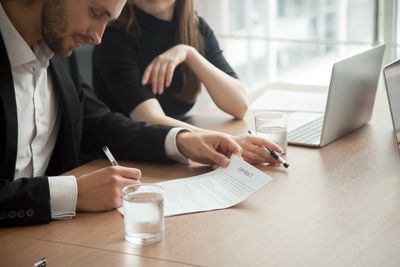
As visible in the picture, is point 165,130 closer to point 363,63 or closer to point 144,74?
point 144,74

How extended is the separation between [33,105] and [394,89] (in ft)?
3.06

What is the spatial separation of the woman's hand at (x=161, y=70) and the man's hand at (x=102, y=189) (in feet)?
1.99

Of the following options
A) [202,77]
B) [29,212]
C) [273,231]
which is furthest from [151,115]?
[273,231]

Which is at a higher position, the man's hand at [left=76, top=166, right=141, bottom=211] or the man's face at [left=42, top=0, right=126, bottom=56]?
the man's face at [left=42, top=0, right=126, bottom=56]

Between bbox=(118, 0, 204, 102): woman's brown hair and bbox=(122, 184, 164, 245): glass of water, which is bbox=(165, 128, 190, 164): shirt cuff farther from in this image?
bbox=(118, 0, 204, 102): woman's brown hair

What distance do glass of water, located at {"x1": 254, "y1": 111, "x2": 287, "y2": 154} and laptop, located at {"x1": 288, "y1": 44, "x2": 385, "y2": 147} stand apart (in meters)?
0.09

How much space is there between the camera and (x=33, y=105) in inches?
69.9

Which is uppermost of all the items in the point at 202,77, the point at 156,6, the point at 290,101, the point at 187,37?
the point at 156,6

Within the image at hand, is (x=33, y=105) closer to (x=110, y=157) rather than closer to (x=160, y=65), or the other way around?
(x=110, y=157)

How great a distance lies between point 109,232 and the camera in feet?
4.54

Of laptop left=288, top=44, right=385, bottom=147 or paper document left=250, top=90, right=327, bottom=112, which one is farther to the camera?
paper document left=250, top=90, right=327, bottom=112

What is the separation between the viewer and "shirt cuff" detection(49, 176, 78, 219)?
1458 mm

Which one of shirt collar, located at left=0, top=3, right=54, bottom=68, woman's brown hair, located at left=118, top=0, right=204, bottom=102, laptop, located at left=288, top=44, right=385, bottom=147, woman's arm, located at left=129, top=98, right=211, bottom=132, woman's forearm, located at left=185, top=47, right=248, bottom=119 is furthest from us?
woman's brown hair, located at left=118, top=0, right=204, bottom=102

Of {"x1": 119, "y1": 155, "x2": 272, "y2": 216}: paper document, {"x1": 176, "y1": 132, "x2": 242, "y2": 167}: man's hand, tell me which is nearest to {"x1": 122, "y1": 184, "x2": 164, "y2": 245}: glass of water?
{"x1": 119, "y1": 155, "x2": 272, "y2": 216}: paper document
